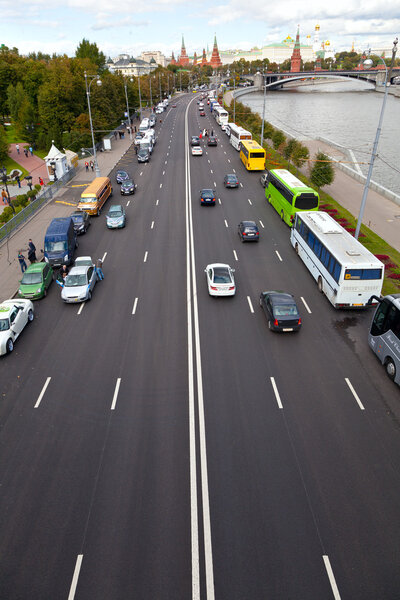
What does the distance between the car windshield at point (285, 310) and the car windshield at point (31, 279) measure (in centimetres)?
1401

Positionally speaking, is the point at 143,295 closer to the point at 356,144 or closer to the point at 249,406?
the point at 249,406

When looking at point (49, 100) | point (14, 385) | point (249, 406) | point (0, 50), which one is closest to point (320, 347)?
point (249, 406)

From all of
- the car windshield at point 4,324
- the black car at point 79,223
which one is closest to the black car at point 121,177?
the black car at point 79,223

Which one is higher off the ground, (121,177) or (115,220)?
(121,177)

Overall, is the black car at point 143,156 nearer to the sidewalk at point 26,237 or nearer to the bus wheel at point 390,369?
the sidewalk at point 26,237

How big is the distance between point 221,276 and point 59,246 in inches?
471

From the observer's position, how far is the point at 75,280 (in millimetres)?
22766

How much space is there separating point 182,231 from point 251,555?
25.8 m

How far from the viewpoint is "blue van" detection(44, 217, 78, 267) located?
26234 mm

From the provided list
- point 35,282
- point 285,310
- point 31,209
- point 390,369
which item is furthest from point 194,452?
point 31,209

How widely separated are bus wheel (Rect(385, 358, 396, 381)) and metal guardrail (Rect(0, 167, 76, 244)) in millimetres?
29052

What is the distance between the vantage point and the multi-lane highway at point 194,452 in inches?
376

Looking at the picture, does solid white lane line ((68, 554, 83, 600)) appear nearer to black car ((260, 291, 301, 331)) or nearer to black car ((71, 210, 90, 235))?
black car ((260, 291, 301, 331))

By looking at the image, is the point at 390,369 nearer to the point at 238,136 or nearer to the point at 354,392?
the point at 354,392
